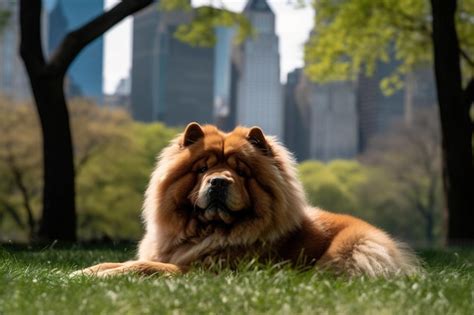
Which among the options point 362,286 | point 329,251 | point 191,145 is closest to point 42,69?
point 191,145

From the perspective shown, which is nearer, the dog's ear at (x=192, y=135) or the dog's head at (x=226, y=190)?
the dog's head at (x=226, y=190)

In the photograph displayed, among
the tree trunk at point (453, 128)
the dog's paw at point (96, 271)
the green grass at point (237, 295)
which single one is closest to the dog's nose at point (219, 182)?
the green grass at point (237, 295)

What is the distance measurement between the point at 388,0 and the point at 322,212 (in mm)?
15756

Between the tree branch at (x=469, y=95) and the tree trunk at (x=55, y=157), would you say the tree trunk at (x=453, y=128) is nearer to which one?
the tree branch at (x=469, y=95)

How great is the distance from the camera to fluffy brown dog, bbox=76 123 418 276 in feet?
23.3

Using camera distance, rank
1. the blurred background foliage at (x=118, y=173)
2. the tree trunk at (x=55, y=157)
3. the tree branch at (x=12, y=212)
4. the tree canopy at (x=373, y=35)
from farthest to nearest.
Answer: the tree branch at (x=12, y=212)
the blurred background foliage at (x=118, y=173)
the tree canopy at (x=373, y=35)
the tree trunk at (x=55, y=157)

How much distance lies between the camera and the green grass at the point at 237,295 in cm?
503

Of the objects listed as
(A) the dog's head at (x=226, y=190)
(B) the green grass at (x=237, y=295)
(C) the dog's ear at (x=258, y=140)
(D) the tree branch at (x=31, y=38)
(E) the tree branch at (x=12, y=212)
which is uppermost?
(D) the tree branch at (x=31, y=38)

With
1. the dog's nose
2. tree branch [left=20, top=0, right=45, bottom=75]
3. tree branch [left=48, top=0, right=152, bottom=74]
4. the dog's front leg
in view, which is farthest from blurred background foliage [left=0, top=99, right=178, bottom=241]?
the dog's nose

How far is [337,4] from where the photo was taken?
80.5 feet

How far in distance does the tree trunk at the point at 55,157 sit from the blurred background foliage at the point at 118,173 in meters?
20.1

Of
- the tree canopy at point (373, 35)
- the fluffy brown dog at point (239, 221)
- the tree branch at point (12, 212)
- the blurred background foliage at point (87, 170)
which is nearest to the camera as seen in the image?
the fluffy brown dog at point (239, 221)

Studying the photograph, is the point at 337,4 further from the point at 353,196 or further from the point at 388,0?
the point at 353,196

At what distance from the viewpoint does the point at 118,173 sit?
169 feet
